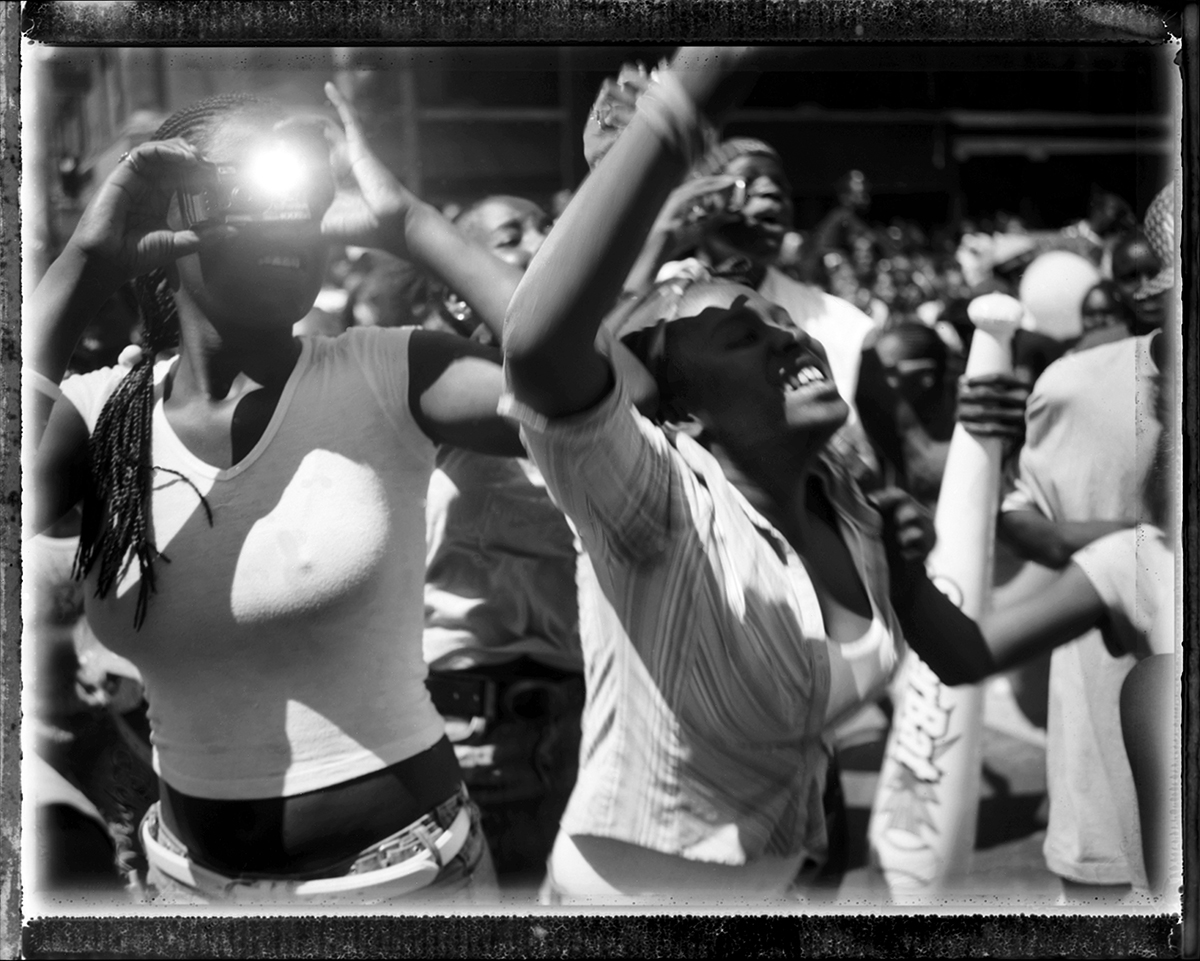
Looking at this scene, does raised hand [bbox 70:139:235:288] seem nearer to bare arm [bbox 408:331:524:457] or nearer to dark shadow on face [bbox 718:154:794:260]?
bare arm [bbox 408:331:524:457]

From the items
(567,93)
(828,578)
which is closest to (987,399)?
(828,578)

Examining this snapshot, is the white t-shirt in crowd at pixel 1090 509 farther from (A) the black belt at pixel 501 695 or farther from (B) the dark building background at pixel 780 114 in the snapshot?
(A) the black belt at pixel 501 695

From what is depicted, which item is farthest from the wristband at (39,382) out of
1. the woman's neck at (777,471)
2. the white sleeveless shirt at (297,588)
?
the woman's neck at (777,471)

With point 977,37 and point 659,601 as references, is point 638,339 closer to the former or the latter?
point 659,601

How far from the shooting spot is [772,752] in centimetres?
227

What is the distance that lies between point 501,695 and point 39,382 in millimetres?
1050

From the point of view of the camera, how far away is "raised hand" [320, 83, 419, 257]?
2.24 metres

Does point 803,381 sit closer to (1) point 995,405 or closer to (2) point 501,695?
(1) point 995,405

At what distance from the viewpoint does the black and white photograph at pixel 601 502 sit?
7.27 feet

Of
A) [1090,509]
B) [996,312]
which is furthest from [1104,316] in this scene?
[1090,509]

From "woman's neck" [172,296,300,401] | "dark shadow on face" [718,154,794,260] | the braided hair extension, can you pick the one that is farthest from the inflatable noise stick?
the braided hair extension

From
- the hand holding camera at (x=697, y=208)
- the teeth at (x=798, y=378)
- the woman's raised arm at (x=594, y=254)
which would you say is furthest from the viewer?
the hand holding camera at (x=697, y=208)

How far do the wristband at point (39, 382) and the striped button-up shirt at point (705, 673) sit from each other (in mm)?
994

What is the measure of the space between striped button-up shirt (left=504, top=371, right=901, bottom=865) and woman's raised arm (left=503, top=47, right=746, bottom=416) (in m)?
0.28
